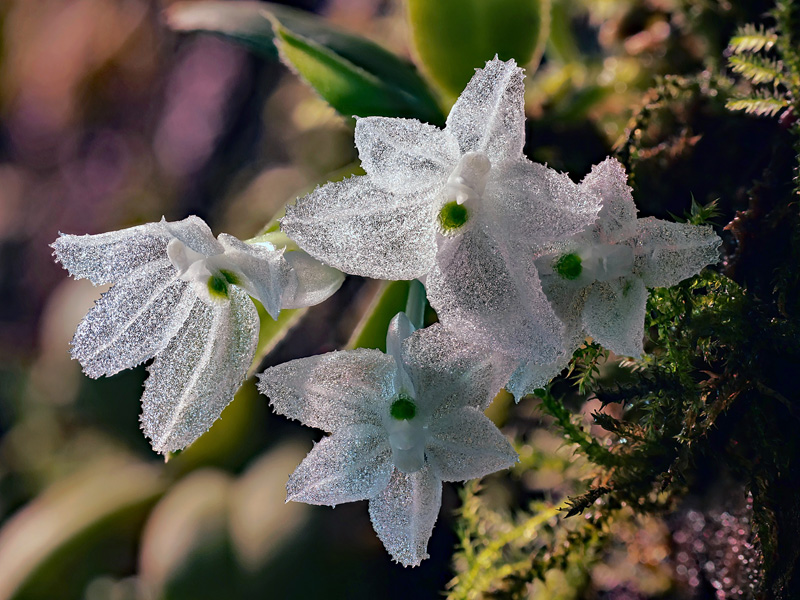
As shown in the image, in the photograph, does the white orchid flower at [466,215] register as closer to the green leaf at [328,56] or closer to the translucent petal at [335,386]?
the translucent petal at [335,386]

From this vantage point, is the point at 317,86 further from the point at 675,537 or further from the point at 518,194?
the point at 675,537

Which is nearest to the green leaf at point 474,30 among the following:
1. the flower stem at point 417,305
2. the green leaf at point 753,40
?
the green leaf at point 753,40

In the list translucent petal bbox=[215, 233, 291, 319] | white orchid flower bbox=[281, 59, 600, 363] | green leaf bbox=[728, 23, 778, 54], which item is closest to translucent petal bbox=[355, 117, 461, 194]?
white orchid flower bbox=[281, 59, 600, 363]

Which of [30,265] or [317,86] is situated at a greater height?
[317,86]

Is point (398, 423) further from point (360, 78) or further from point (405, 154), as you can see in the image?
point (360, 78)

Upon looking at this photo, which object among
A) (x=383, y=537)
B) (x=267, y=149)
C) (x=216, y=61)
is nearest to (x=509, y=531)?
(x=383, y=537)

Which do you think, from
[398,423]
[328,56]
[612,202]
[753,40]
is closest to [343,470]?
[398,423]

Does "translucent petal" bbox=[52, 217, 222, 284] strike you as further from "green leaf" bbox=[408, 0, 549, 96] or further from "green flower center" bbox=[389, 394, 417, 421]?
"green leaf" bbox=[408, 0, 549, 96]
